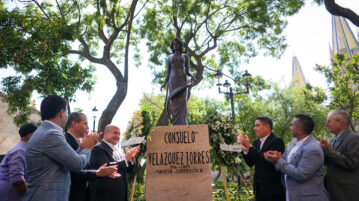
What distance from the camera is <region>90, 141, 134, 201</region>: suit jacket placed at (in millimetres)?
3802

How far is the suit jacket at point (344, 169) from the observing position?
335 centimetres

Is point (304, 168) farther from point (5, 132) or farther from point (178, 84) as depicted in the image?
point (5, 132)

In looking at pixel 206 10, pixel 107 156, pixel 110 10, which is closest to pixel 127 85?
pixel 110 10

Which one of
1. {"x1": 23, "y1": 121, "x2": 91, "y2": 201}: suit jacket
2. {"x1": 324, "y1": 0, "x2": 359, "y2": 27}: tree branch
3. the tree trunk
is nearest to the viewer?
{"x1": 23, "y1": 121, "x2": 91, "y2": 201}: suit jacket

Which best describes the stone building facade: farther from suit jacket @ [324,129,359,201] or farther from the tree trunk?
suit jacket @ [324,129,359,201]

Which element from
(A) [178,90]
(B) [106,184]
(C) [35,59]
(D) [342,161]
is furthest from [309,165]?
(C) [35,59]

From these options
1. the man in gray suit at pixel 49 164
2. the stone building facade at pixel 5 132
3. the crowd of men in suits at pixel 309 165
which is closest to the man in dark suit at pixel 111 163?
the man in gray suit at pixel 49 164

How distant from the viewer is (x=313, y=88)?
1540 centimetres

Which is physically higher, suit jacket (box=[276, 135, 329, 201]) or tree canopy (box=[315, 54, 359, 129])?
tree canopy (box=[315, 54, 359, 129])

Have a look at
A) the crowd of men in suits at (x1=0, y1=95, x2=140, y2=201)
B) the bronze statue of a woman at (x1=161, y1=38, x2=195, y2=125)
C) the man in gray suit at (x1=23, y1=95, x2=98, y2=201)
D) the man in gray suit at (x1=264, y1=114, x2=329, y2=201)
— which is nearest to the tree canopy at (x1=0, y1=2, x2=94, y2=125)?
the bronze statue of a woman at (x1=161, y1=38, x2=195, y2=125)

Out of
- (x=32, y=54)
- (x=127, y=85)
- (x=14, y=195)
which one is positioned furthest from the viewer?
(x=127, y=85)

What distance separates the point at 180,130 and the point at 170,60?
213 centimetres

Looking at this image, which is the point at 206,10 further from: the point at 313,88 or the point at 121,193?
the point at 121,193

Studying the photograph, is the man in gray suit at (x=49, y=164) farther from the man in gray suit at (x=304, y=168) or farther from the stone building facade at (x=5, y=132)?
the stone building facade at (x=5, y=132)
